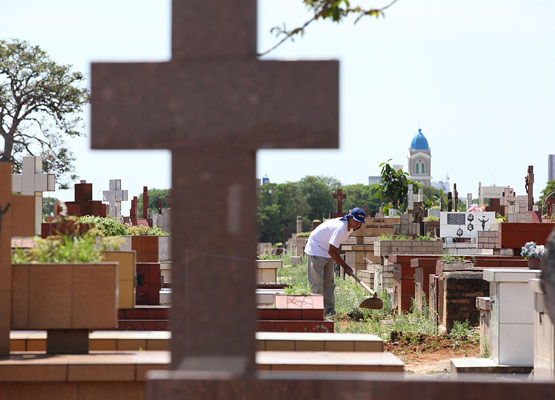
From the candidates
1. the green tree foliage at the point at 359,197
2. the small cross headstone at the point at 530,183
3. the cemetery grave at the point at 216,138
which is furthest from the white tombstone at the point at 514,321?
the green tree foliage at the point at 359,197

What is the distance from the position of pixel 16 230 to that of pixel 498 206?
29.4 metres

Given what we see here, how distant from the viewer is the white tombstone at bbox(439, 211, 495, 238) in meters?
16.8

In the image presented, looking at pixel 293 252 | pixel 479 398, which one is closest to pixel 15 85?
pixel 293 252

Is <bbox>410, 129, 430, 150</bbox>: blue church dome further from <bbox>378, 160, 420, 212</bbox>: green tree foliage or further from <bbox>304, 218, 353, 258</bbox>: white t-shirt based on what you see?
<bbox>304, 218, 353, 258</bbox>: white t-shirt

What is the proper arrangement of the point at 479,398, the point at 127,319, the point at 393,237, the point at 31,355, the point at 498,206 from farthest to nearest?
1. the point at 498,206
2. the point at 393,237
3. the point at 127,319
4. the point at 31,355
5. the point at 479,398

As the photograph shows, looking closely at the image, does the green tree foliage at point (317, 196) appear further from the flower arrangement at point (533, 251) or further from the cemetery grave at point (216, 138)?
the cemetery grave at point (216, 138)

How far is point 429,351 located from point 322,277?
194 centimetres

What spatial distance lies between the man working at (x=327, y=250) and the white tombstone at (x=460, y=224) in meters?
8.17

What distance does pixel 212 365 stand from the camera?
106 inches

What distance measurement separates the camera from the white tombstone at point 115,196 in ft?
62.7

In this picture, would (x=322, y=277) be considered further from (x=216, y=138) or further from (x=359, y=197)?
(x=359, y=197)

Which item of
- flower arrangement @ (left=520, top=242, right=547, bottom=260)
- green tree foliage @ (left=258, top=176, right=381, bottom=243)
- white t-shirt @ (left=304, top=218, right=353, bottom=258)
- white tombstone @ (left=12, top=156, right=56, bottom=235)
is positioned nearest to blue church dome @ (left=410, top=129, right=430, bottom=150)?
green tree foliage @ (left=258, top=176, right=381, bottom=243)

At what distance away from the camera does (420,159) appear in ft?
517

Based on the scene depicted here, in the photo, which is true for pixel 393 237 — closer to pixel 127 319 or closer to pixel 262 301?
pixel 262 301
